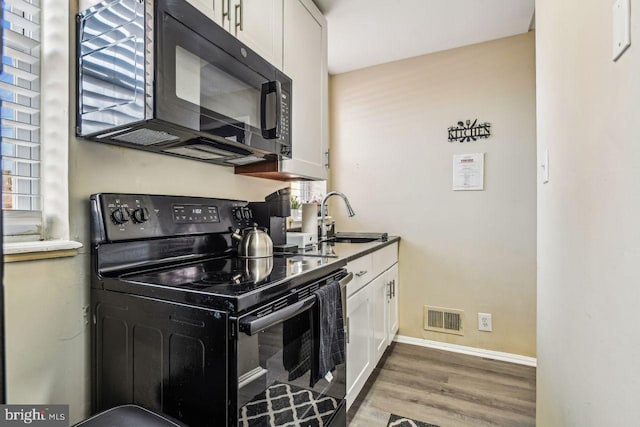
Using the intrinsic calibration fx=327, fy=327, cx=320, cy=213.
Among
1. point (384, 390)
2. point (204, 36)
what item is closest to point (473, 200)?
point (384, 390)

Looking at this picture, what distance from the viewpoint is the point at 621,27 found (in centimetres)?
57

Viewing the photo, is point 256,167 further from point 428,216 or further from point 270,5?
point 428,216

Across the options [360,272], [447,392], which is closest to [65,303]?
[360,272]

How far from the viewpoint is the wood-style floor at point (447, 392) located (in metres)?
1.75

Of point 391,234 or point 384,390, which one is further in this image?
point 391,234

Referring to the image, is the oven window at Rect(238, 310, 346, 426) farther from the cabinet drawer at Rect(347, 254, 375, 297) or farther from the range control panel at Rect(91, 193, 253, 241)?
the range control panel at Rect(91, 193, 253, 241)

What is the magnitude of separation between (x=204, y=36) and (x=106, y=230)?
0.70 m

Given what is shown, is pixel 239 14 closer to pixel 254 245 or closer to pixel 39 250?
pixel 254 245

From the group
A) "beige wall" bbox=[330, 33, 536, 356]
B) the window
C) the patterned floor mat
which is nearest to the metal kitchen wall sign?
"beige wall" bbox=[330, 33, 536, 356]

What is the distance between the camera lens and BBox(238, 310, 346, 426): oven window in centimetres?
85

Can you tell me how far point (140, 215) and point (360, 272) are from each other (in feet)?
3.61

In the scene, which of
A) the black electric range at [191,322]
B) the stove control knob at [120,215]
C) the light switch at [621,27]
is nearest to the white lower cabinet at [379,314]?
the black electric range at [191,322]

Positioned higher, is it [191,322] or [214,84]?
[214,84]

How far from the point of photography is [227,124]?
3.84ft
